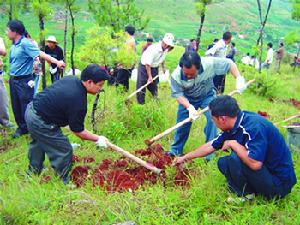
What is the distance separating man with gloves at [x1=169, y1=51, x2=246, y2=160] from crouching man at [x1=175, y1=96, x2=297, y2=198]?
105 cm

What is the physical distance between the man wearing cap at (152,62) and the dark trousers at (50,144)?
3153mm

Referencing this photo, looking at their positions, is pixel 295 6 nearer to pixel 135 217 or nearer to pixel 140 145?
pixel 140 145

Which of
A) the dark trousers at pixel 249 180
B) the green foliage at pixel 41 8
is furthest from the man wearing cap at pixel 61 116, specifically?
the green foliage at pixel 41 8

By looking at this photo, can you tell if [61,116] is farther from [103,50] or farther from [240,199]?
[103,50]

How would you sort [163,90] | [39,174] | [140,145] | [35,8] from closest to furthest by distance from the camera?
[39,174]
[140,145]
[35,8]
[163,90]

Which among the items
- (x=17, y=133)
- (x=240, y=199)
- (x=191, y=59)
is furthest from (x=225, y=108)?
(x=17, y=133)

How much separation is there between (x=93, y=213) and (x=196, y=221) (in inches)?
36.6

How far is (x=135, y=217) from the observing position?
10.6 feet

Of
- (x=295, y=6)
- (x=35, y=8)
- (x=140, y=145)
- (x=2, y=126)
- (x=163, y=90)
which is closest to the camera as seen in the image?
(x=140, y=145)

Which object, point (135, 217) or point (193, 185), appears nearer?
point (135, 217)

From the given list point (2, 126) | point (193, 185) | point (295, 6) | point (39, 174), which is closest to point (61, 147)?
point (39, 174)

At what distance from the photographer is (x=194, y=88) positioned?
179 inches

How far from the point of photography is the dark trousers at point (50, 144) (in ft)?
12.6

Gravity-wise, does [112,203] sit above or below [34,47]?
below
